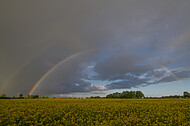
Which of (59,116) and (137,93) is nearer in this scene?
(59,116)

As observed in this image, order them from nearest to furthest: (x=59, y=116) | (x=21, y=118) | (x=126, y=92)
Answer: (x=21, y=118) < (x=59, y=116) < (x=126, y=92)

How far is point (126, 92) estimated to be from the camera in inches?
4134

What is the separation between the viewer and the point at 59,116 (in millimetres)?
14578

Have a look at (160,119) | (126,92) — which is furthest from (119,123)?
(126,92)

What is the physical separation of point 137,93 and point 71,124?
339ft

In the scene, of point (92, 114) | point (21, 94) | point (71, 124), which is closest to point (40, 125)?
point (71, 124)

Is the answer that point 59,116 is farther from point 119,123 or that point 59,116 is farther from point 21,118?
point 119,123

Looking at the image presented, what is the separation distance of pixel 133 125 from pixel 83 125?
445cm

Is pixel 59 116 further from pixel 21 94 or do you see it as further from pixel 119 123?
pixel 21 94

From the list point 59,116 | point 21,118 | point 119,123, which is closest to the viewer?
point 119,123

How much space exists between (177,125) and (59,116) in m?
11.8

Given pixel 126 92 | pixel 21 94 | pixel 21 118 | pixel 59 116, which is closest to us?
pixel 21 118

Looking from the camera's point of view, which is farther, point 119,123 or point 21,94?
point 21,94

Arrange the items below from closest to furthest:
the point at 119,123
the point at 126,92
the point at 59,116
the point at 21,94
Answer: the point at 119,123 < the point at 59,116 < the point at 21,94 < the point at 126,92
